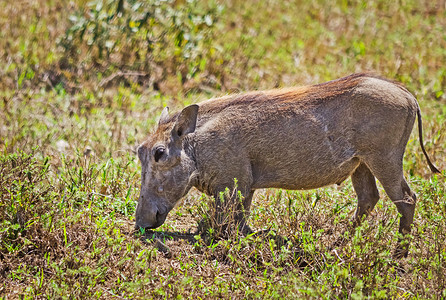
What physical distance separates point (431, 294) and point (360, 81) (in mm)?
1892

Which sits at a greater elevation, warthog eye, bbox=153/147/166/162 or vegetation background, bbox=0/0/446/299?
warthog eye, bbox=153/147/166/162

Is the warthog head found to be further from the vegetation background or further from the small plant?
the small plant

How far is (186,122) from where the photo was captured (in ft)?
16.7

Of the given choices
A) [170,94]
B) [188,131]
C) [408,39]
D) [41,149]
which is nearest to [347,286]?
[188,131]

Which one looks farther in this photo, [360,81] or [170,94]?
[170,94]

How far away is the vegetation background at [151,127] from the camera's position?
4320 mm

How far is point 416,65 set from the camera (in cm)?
993

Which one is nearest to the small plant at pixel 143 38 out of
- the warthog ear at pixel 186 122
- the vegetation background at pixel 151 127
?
the vegetation background at pixel 151 127

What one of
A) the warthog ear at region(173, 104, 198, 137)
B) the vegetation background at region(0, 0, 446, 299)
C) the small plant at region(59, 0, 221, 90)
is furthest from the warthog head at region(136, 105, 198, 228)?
the small plant at region(59, 0, 221, 90)

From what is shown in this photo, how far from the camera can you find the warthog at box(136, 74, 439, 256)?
5.04m

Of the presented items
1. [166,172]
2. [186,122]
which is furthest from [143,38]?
[166,172]

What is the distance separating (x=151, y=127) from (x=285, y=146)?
273 cm

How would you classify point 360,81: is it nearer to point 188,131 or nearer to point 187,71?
point 188,131

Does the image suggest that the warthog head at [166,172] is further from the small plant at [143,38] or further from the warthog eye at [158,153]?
the small plant at [143,38]
